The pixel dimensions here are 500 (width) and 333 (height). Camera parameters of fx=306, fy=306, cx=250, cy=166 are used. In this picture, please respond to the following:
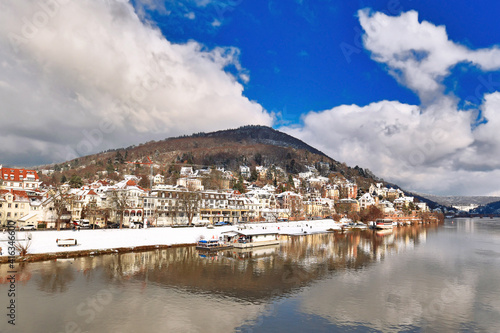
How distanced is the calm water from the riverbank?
3.04 m

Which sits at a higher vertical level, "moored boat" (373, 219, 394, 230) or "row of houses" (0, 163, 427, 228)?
"row of houses" (0, 163, 427, 228)

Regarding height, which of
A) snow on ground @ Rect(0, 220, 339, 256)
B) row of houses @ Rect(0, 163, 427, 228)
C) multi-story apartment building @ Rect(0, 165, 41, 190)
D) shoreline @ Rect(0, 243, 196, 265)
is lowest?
shoreline @ Rect(0, 243, 196, 265)

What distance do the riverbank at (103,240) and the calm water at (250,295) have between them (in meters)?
3.04

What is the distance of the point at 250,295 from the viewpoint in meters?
27.5

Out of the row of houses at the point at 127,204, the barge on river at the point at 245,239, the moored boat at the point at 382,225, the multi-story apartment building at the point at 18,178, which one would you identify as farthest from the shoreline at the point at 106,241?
the moored boat at the point at 382,225

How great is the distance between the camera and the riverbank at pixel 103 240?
41094mm

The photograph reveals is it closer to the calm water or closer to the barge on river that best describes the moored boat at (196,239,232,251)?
the barge on river

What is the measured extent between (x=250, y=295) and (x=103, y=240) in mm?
31380

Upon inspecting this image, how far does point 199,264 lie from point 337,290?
18.9 m

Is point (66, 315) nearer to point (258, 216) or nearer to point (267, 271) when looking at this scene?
point (267, 271)

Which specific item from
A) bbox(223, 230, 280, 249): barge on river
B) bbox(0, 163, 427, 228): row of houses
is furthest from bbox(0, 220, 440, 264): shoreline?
bbox(0, 163, 427, 228): row of houses

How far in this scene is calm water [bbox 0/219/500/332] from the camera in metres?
21.4

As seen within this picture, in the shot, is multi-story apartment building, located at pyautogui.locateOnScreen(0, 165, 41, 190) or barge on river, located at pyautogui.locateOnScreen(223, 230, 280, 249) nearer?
barge on river, located at pyautogui.locateOnScreen(223, 230, 280, 249)

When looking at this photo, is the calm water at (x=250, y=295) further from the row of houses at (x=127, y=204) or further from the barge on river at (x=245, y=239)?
the row of houses at (x=127, y=204)
